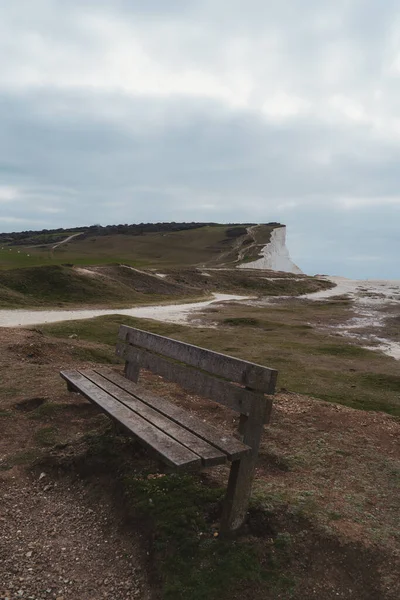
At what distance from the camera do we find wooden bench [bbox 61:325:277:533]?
4.25 metres

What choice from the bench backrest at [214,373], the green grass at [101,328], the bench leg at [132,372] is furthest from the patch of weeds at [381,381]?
the bench backrest at [214,373]

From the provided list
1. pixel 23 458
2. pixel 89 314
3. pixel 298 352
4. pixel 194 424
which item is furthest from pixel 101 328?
pixel 194 424

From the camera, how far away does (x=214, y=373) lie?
16.6 feet

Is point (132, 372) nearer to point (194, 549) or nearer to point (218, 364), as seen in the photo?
point (218, 364)

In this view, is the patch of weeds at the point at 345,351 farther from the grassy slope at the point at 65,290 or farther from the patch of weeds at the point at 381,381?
the grassy slope at the point at 65,290

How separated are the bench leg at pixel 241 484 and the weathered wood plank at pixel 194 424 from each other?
0.12 meters

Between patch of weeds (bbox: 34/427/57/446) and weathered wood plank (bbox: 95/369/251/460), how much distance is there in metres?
1.09

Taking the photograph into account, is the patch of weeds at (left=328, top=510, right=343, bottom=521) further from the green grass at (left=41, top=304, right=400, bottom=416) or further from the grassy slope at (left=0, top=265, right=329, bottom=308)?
the grassy slope at (left=0, top=265, right=329, bottom=308)

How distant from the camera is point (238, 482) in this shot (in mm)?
4301

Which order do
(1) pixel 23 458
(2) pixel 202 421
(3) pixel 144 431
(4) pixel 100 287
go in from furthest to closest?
(4) pixel 100 287, (1) pixel 23 458, (2) pixel 202 421, (3) pixel 144 431

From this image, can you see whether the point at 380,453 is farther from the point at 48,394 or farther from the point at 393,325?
the point at 393,325

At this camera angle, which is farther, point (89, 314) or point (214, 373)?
point (89, 314)

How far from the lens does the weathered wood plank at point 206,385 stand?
449 centimetres

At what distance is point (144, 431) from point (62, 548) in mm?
1277
